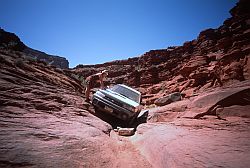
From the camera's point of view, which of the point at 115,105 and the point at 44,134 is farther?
the point at 115,105

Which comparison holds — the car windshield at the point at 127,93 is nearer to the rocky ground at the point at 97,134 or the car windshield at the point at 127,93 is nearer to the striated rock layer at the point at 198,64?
the rocky ground at the point at 97,134

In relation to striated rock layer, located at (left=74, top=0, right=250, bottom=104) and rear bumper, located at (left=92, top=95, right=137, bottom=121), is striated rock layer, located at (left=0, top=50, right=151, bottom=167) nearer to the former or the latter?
rear bumper, located at (left=92, top=95, right=137, bottom=121)

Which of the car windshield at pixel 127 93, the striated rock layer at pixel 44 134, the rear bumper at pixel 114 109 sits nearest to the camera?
the striated rock layer at pixel 44 134

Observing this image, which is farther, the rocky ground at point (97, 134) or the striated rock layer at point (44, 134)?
the rocky ground at point (97, 134)

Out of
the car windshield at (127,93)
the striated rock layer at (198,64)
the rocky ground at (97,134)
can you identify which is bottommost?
the rocky ground at (97,134)

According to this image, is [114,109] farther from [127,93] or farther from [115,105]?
[127,93]

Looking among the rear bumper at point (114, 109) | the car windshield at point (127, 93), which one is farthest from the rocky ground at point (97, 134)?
the car windshield at point (127, 93)

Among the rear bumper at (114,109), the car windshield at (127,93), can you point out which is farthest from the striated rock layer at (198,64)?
the rear bumper at (114,109)

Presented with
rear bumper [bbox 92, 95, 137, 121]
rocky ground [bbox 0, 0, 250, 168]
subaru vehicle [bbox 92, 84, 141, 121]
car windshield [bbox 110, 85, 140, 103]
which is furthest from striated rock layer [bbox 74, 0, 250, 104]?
rear bumper [bbox 92, 95, 137, 121]

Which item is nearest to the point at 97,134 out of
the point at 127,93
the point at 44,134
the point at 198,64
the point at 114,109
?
the point at 44,134

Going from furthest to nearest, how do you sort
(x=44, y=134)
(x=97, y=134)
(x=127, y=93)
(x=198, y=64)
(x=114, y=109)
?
1. (x=198, y=64)
2. (x=127, y=93)
3. (x=114, y=109)
4. (x=97, y=134)
5. (x=44, y=134)

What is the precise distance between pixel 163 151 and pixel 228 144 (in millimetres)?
1190

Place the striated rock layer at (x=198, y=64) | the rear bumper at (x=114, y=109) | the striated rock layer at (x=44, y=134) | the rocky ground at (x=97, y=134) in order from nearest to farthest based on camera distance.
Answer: the striated rock layer at (x=44, y=134), the rocky ground at (x=97, y=134), the rear bumper at (x=114, y=109), the striated rock layer at (x=198, y=64)

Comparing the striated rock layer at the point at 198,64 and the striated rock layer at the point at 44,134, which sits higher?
→ the striated rock layer at the point at 198,64
